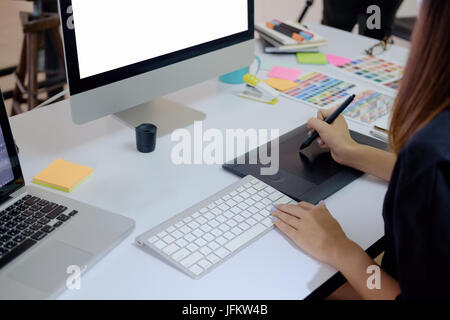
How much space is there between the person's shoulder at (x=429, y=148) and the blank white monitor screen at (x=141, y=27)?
0.63 metres

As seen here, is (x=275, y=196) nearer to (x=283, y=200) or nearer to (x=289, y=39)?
(x=283, y=200)

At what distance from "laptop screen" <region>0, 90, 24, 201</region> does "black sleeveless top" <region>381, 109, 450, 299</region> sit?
646 millimetres

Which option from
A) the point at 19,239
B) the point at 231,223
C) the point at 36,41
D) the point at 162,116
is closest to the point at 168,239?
the point at 231,223

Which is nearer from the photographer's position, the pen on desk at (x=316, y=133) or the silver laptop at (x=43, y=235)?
the silver laptop at (x=43, y=235)

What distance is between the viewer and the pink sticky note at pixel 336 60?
5.40ft

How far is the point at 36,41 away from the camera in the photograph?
2.13 meters

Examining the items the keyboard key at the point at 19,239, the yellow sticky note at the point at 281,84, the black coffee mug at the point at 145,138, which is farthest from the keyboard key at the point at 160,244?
the yellow sticky note at the point at 281,84

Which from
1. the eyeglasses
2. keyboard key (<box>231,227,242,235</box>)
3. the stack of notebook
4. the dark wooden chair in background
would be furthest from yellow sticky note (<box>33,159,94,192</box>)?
the dark wooden chair in background

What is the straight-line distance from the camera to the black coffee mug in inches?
42.1

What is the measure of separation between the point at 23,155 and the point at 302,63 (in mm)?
975

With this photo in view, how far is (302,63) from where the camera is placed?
1645 mm

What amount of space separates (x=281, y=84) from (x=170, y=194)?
2.17 feet

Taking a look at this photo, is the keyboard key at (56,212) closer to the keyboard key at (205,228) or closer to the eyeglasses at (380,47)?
the keyboard key at (205,228)

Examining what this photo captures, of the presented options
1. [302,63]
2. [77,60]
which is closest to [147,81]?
[77,60]
